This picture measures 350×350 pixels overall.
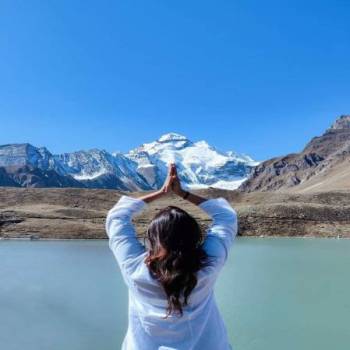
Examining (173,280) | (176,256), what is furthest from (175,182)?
(173,280)

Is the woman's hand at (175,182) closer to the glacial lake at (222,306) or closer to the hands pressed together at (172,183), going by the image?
the hands pressed together at (172,183)

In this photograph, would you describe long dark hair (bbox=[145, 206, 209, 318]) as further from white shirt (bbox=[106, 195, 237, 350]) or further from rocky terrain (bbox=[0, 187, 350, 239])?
rocky terrain (bbox=[0, 187, 350, 239])

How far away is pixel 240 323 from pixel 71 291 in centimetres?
1002

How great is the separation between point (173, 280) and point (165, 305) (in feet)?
0.86

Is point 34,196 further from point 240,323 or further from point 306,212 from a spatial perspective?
point 240,323

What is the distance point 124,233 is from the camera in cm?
394

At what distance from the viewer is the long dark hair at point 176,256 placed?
360 cm

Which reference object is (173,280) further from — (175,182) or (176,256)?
(175,182)

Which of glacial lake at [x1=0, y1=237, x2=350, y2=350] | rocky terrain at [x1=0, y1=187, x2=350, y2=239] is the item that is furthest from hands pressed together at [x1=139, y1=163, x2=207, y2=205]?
rocky terrain at [x1=0, y1=187, x2=350, y2=239]

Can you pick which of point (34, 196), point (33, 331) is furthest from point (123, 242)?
point (34, 196)

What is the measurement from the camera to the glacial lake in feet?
47.2

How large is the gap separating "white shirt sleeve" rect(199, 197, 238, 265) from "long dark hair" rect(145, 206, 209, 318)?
5.7 inches

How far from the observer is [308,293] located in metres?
22.9

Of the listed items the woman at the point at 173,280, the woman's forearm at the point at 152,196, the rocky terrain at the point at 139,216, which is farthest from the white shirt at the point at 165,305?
the rocky terrain at the point at 139,216
